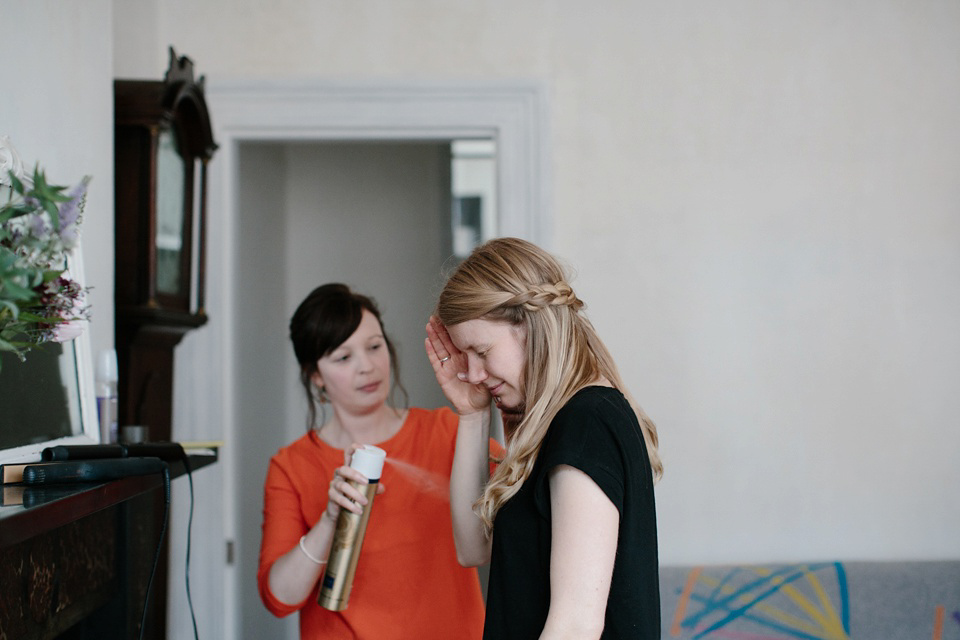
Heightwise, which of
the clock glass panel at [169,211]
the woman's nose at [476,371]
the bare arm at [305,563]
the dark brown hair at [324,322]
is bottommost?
the bare arm at [305,563]

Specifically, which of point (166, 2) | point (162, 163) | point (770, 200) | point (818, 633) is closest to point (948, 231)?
point (770, 200)

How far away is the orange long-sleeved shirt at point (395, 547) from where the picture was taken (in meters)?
1.62

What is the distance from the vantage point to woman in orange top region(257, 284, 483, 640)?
63.4 inches

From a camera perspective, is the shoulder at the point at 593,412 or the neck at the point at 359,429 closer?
the shoulder at the point at 593,412

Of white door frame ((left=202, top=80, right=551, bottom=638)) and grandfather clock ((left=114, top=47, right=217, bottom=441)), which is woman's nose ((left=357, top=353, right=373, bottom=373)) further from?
white door frame ((left=202, top=80, right=551, bottom=638))

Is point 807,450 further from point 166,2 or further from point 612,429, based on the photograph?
point 166,2

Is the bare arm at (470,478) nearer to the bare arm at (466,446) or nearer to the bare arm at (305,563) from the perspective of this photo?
the bare arm at (466,446)

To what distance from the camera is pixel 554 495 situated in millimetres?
1074

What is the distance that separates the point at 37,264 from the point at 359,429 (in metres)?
1.02

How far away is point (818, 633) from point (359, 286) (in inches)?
89.7

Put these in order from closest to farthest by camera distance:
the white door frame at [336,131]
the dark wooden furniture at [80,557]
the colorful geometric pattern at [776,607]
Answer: the dark wooden furniture at [80,557] → the colorful geometric pattern at [776,607] → the white door frame at [336,131]

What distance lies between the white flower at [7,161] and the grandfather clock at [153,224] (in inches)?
21.1

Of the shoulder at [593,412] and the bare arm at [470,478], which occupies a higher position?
the shoulder at [593,412]

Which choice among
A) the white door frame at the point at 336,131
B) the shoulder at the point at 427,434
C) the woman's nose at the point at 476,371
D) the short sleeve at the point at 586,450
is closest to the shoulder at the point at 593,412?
the short sleeve at the point at 586,450
